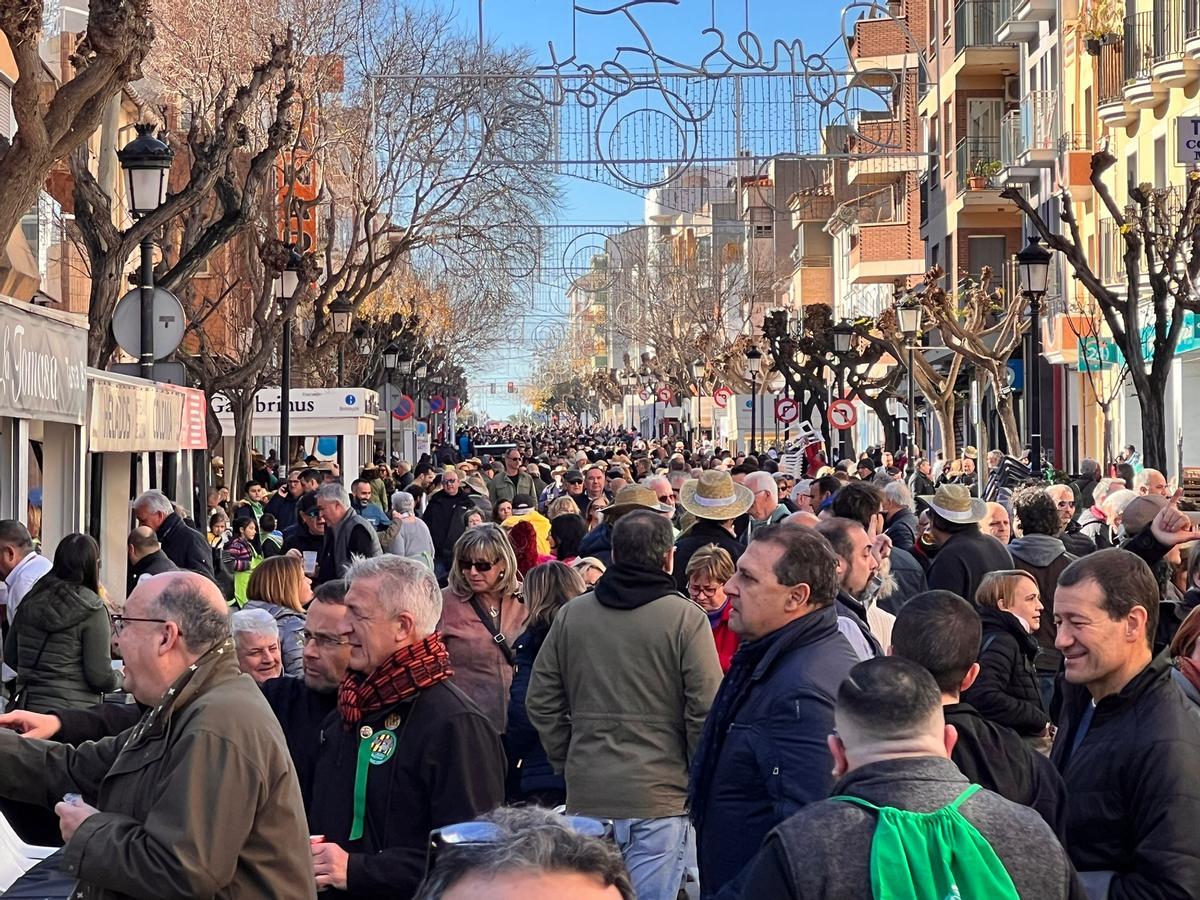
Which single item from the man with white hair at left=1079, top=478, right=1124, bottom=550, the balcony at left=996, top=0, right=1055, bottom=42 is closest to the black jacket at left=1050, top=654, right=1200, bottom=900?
the man with white hair at left=1079, top=478, right=1124, bottom=550

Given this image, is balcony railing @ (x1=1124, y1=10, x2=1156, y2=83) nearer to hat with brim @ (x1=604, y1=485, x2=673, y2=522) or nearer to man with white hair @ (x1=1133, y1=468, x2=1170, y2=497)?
man with white hair @ (x1=1133, y1=468, x2=1170, y2=497)

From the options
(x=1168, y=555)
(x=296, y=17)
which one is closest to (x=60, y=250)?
(x=296, y=17)

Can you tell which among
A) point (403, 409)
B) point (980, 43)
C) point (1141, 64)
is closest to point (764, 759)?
point (1141, 64)

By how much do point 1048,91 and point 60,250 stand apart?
2070 centimetres

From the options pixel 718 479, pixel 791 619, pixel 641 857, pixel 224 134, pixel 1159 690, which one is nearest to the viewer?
pixel 1159 690

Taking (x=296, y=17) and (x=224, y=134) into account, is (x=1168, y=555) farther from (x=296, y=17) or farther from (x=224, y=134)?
(x=296, y=17)

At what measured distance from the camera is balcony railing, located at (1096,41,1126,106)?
35.5 m

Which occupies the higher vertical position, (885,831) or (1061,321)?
(1061,321)

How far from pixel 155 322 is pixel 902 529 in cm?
824

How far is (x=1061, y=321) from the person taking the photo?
41.2m

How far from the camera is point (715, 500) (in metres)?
11.9

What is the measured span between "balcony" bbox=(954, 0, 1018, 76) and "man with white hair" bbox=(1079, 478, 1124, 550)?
32.5 meters

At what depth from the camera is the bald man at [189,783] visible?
4.41 metres

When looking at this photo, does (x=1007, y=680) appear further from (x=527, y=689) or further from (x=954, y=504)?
(x=954, y=504)
